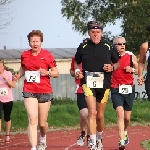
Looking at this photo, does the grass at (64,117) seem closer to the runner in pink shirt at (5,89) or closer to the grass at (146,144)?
the runner in pink shirt at (5,89)

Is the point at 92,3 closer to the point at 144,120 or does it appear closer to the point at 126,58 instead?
the point at 144,120

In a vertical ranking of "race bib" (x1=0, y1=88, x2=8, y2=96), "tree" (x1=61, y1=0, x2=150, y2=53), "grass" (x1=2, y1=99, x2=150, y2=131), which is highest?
"tree" (x1=61, y1=0, x2=150, y2=53)

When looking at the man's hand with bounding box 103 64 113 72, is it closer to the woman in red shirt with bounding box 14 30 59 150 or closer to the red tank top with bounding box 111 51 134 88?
the woman in red shirt with bounding box 14 30 59 150

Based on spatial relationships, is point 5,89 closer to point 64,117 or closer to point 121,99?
point 121,99

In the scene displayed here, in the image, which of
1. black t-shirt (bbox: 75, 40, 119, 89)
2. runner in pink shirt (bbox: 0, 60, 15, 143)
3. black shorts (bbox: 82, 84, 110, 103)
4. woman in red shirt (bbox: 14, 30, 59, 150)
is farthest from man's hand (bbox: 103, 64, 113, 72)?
runner in pink shirt (bbox: 0, 60, 15, 143)

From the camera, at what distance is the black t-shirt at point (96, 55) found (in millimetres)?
11789

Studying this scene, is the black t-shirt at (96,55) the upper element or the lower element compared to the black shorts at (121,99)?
upper

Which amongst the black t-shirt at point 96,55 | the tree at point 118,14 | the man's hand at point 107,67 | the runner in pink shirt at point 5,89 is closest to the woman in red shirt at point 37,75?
the black t-shirt at point 96,55

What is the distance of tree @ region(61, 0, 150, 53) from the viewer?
4100 cm

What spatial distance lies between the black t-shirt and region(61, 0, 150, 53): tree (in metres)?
28.9

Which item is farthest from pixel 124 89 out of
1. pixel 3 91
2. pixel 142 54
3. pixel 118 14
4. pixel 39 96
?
pixel 118 14

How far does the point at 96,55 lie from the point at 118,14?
30.8 m

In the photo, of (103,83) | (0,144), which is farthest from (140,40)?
(103,83)

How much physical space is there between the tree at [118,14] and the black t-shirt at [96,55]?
94.7ft
